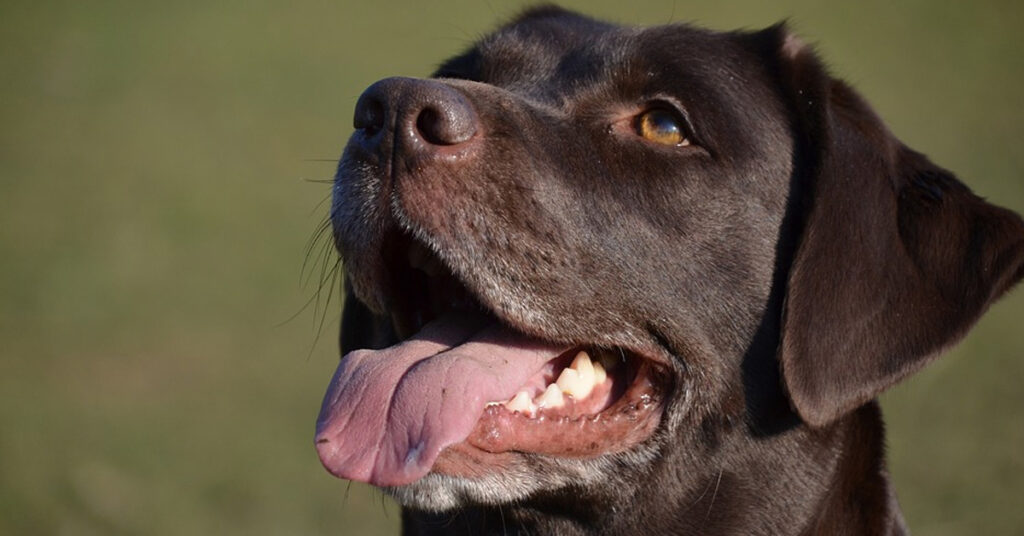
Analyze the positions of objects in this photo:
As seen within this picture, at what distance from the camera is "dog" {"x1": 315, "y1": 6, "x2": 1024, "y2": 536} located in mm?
3391


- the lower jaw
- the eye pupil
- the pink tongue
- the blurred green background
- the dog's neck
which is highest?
the eye pupil

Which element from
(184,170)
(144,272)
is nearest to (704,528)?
(144,272)

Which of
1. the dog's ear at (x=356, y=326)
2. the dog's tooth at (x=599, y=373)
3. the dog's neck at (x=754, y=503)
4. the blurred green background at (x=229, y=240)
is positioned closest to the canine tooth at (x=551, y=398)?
the dog's tooth at (x=599, y=373)

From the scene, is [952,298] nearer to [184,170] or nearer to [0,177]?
[184,170]

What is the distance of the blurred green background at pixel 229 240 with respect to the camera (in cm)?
790

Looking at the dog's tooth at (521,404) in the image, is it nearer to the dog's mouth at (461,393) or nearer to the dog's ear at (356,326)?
the dog's mouth at (461,393)

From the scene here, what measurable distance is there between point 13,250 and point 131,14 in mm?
9985

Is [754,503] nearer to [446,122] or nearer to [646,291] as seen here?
[646,291]

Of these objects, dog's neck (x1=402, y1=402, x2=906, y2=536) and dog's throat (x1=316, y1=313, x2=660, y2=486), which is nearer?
dog's throat (x1=316, y1=313, x2=660, y2=486)

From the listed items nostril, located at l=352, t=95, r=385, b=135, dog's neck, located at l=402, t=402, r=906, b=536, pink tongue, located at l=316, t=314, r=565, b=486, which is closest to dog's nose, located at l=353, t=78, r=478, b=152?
nostril, located at l=352, t=95, r=385, b=135

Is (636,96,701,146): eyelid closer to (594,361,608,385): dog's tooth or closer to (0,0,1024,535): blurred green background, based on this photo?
(594,361,608,385): dog's tooth

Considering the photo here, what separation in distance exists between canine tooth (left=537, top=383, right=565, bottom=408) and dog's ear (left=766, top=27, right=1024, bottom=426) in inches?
22.3

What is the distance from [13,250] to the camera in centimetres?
1308

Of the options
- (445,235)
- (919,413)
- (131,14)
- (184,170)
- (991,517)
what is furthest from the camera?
(131,14)
